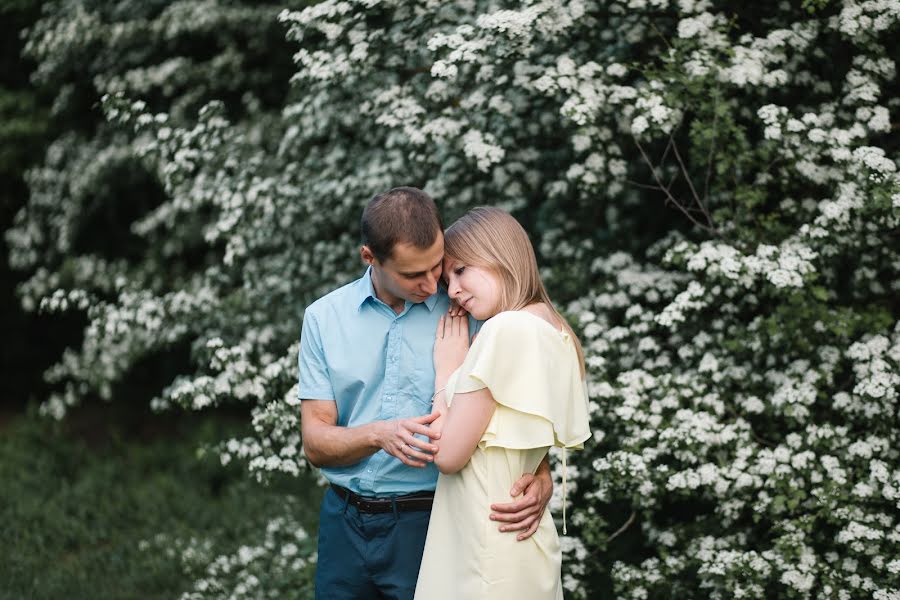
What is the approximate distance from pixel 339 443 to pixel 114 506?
4.77 metres

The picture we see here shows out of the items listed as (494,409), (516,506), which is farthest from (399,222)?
(516,506)

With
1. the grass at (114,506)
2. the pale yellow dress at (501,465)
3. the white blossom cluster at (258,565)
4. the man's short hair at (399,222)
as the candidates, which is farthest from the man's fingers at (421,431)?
the grass at (114,506)

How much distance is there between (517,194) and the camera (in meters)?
5.46

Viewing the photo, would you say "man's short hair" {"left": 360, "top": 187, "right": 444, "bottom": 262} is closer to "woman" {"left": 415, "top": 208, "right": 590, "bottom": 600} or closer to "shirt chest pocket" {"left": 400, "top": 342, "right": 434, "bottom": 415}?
"woman" {"left": 415, "top": 208, "right": 590, "bottom": 600}

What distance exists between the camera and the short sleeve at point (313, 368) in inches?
113

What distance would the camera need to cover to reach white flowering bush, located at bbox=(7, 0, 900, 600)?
4133 millimetres

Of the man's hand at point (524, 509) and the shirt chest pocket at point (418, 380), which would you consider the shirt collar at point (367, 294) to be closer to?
the shirt chest pocket at point (418, 380)

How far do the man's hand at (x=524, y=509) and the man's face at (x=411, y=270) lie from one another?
2.06 feet

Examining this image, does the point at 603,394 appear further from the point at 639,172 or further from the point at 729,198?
the point at 639,172

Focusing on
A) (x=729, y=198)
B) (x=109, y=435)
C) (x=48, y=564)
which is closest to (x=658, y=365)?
(x=729, y=198)

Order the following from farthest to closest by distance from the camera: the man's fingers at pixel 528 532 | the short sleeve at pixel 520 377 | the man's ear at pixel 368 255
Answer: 1. the man's ear at pixel 368 255
2. the man's fingers at pixel 528 532
3. the short sleeve at pixel 520 377

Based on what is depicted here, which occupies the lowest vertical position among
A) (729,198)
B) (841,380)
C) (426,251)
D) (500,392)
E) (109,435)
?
(109,435)

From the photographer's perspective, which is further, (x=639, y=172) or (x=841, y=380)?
(x=639, y=172)

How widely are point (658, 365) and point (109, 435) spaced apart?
609 centimetres
